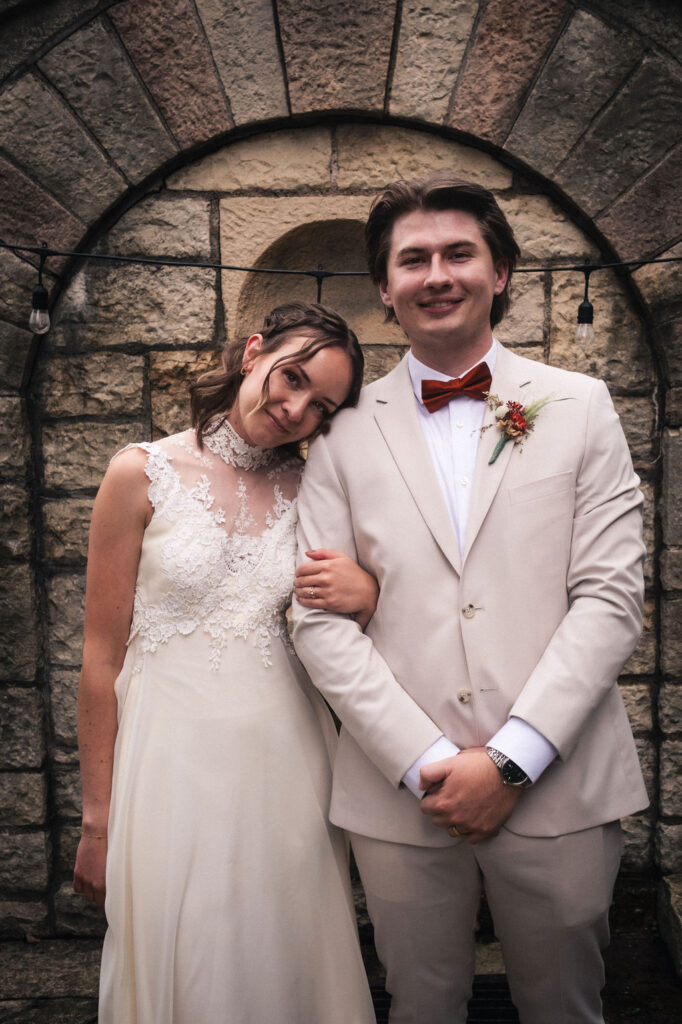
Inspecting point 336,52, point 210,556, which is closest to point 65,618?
point 210,556

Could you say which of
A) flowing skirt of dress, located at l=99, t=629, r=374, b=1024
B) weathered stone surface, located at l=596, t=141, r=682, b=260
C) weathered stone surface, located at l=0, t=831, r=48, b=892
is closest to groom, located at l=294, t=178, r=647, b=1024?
flowing skirt of dress, located at l=99, t=629, r=374, b=1024

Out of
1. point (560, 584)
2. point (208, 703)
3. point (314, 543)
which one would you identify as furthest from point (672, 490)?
point (208, 703)

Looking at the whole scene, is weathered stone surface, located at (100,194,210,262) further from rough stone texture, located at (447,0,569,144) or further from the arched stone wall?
rough stone texture, located at (447,0,569,144)

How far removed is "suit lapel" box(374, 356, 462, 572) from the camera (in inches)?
65.4

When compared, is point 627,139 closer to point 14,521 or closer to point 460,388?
point 460,388

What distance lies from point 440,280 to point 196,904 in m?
1.46

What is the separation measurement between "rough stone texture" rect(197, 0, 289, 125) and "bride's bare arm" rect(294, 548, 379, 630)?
1832 millimetres

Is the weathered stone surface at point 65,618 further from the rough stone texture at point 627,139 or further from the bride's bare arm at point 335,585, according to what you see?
the rough stone texture at point 627,139

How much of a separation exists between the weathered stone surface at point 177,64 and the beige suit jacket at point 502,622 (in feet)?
5.61

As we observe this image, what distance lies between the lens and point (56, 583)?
2916 millimetres

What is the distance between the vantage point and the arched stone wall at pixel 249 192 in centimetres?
267

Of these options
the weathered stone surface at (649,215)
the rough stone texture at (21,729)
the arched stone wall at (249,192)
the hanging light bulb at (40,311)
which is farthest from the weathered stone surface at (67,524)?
the weathered stone surface at (649,215)

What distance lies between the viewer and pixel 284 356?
182 cm

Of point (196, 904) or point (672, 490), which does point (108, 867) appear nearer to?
point (196, 904)
